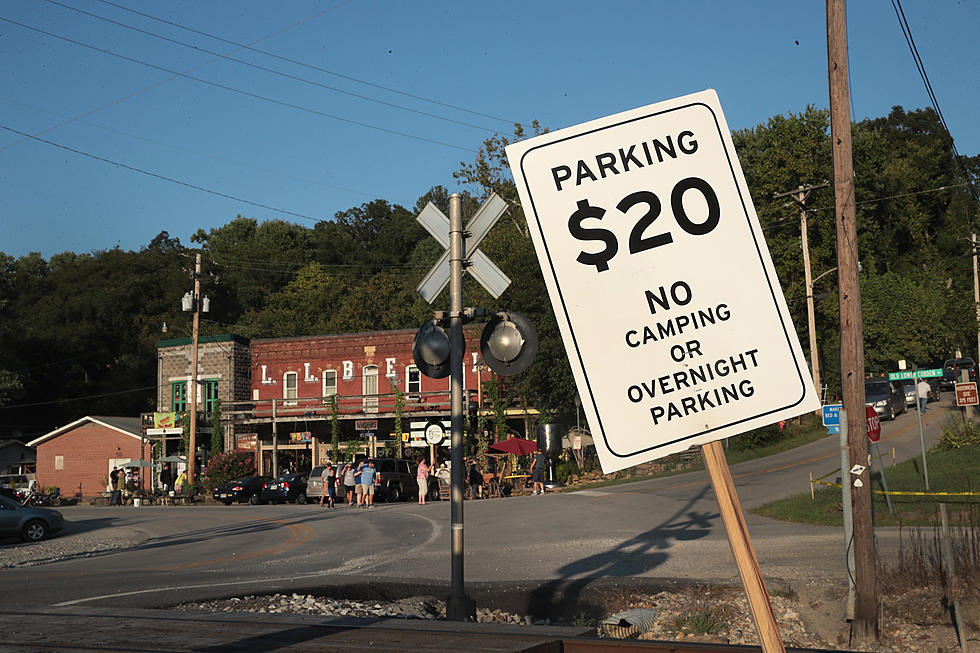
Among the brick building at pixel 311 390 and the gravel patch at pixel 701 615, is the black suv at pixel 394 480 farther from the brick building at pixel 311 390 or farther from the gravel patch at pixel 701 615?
the gravel patch at pixel 701 615

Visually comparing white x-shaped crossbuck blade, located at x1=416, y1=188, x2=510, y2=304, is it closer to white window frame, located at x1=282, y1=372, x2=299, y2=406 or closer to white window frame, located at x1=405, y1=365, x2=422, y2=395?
white window frame, located at x1=405, y1=365, x2=422, y2=395

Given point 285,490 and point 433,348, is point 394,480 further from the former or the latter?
point 433,348

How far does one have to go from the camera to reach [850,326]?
34.5 feet

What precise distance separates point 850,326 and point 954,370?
149ft

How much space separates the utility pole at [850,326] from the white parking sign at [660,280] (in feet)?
26.8

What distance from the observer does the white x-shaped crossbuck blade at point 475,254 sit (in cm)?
939

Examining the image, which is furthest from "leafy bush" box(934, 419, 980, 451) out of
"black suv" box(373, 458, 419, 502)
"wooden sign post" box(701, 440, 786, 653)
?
"wooden sign post" box(701, 440, 786, 653)

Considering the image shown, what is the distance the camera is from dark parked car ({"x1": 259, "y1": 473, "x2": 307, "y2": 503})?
127 ft

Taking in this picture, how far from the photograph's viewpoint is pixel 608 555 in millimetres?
15992

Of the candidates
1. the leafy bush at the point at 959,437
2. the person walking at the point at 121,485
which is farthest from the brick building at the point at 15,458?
the leafy bush at the point at 959,437

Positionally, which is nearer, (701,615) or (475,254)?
(475,254)

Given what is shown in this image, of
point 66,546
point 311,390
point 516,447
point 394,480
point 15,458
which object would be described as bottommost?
point 66,546

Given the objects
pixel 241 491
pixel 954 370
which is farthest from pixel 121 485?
pixel 954 370

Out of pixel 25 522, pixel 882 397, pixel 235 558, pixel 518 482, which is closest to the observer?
pixel 235 558
